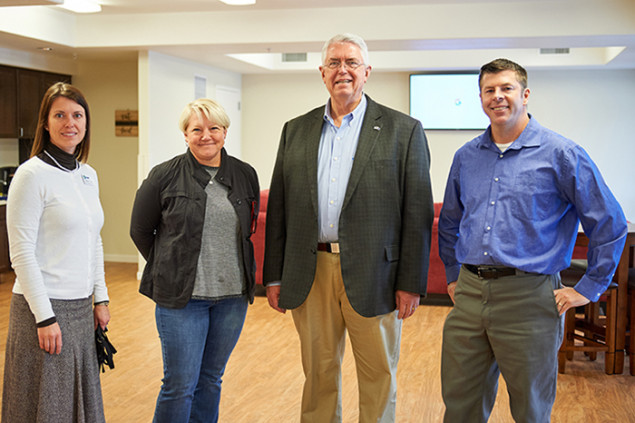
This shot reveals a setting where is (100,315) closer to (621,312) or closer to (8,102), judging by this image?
(621,312)

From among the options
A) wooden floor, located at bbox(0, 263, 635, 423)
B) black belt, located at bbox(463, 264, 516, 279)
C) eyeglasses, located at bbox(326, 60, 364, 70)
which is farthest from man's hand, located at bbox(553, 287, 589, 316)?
wooden floor, located at bbox(0, 263, 635, 423)

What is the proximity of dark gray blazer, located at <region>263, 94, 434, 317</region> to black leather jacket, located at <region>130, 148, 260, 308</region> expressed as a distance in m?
0.19

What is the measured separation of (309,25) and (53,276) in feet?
15.6

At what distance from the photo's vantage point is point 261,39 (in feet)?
21.2

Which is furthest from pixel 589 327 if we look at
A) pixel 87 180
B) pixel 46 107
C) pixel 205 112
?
pixel 46 107

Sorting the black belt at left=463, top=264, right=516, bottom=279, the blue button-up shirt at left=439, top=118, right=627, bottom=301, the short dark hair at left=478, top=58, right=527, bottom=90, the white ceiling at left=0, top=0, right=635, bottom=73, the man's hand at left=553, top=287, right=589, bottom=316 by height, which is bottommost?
the man's hand at left=553, top=287, right=589, bottom=316

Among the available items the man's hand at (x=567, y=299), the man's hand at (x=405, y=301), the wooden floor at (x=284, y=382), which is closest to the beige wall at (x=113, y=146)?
the wooden floor at (x=284, y=382)

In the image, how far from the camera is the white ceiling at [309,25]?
5961 mm

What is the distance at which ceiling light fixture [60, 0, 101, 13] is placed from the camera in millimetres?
5875

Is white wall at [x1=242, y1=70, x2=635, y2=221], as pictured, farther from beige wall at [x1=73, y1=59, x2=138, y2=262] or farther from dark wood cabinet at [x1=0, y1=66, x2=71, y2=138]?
dark wood cabinet at [x1=0, y1=66, x2=71, y2=138]

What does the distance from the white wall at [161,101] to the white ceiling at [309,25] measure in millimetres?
262

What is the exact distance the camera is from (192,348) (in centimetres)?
239

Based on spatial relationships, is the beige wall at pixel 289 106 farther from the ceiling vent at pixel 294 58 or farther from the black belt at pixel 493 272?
the black belt at pixel 493 272

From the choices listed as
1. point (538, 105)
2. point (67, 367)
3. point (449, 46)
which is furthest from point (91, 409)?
point (538, 105)
